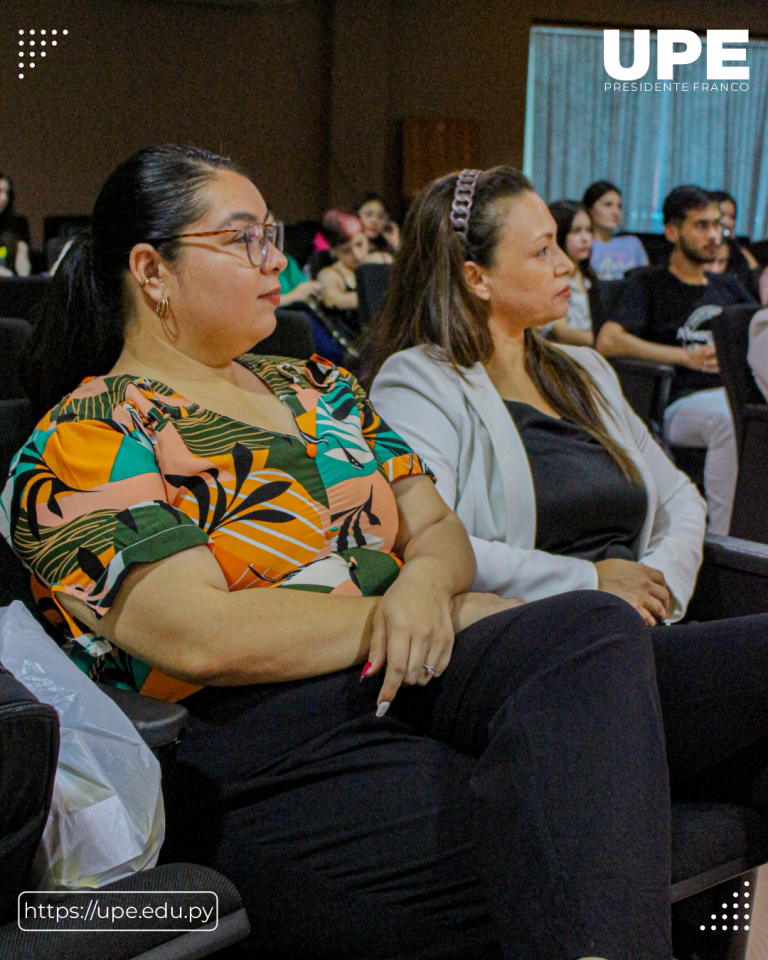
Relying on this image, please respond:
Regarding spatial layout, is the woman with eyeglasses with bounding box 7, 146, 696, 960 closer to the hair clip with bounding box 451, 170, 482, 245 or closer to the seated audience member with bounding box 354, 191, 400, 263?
the hair clip with bounding box 451, 170, 482, 245

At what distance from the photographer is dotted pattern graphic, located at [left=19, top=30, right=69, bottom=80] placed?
298 inches

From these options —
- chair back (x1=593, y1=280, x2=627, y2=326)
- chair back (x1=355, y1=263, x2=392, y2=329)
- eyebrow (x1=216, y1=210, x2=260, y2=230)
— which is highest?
eyebrow (x1=216, y1=210, x2=260, y2=230)

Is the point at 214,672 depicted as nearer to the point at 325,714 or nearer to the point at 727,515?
the point at 325,714

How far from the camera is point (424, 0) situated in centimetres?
791

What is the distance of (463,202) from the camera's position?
5.49 ft

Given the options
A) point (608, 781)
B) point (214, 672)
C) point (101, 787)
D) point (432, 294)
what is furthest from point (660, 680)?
point (432, 294)

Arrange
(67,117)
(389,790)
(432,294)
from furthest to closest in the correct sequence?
(67,117), (432,294), (389,790)

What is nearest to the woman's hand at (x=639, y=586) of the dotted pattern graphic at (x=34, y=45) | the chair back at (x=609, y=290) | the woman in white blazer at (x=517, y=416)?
the woman in white blazer at (x=517, y=416)

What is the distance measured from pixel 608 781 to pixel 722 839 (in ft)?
0.94

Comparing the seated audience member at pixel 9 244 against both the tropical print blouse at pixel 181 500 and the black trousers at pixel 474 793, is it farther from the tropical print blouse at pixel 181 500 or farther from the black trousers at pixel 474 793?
the black trousers at pixel 474 793

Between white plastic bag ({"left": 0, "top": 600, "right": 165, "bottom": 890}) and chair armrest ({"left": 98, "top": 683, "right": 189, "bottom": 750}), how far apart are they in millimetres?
12

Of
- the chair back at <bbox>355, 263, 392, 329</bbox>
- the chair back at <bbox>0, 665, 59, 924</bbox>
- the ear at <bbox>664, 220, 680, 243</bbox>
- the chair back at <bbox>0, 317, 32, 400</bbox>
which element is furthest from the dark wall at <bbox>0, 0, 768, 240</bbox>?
the chair back at <bbox>0, 665, 59, 924</bbox>

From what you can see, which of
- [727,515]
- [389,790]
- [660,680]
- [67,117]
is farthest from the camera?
[67,117]

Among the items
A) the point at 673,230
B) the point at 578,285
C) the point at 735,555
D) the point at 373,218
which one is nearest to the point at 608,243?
the point at 373,218
